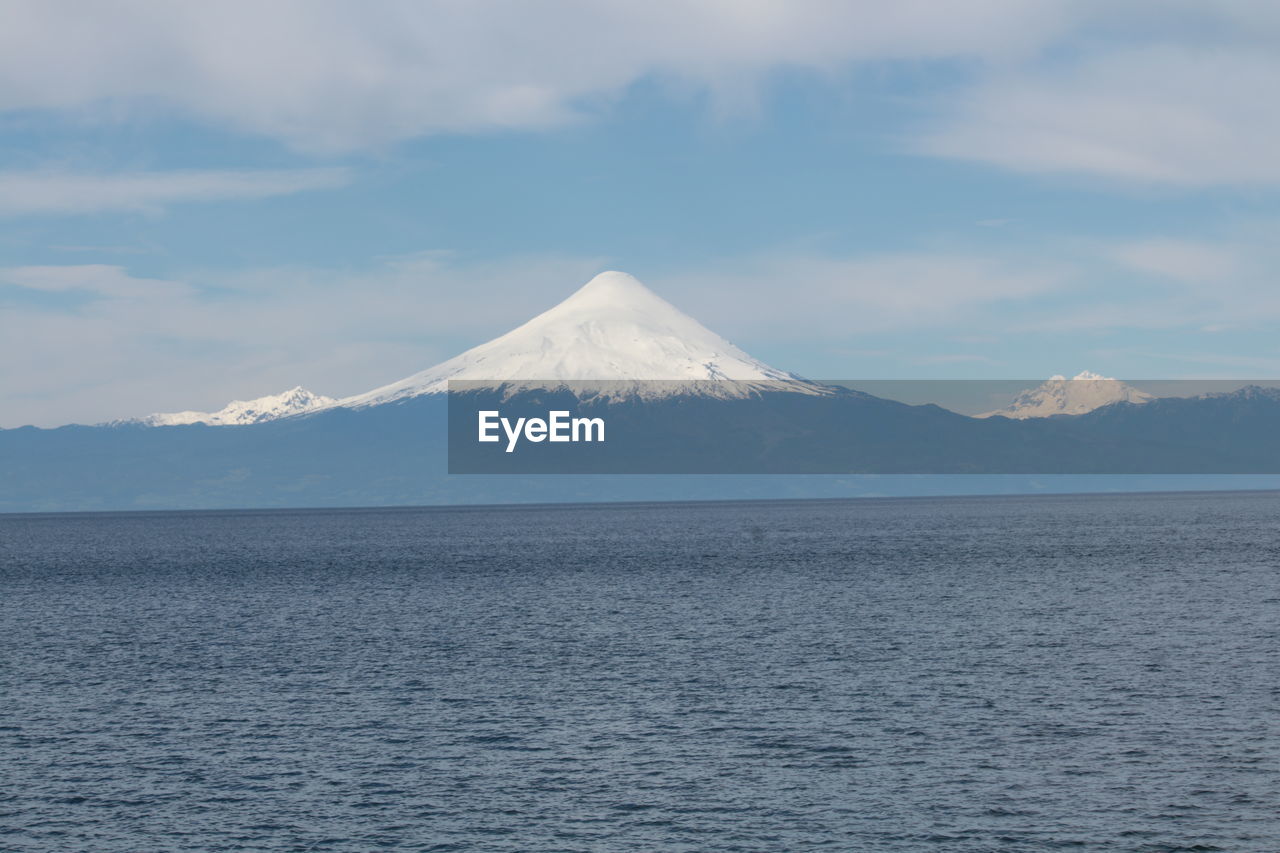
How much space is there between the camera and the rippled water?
125 feet

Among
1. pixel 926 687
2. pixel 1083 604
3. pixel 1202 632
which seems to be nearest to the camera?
pixel 926 687

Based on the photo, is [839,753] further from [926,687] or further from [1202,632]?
[1202,632]

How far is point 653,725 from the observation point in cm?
5150

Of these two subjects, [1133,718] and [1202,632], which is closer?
[1133,718]

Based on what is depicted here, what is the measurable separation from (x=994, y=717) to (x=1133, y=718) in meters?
5.24

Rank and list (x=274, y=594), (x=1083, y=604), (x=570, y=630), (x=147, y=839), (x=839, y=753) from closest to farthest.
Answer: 1. (x=147, y=839)
2. (x=839, y=753)
3. (x=570, y=630)
4. (x=1083, y=604)
5. (x=274, y=594)

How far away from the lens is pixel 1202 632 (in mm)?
77875

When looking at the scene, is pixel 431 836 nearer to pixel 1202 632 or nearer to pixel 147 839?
pixel 147 839

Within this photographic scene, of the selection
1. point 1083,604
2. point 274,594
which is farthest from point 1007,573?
point 274,594

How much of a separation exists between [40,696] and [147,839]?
27071mm

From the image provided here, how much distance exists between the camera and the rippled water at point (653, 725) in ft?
125

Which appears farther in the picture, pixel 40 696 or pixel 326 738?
pixel 40 696

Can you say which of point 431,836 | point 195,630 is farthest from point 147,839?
point 195,630

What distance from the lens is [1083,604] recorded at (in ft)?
324
